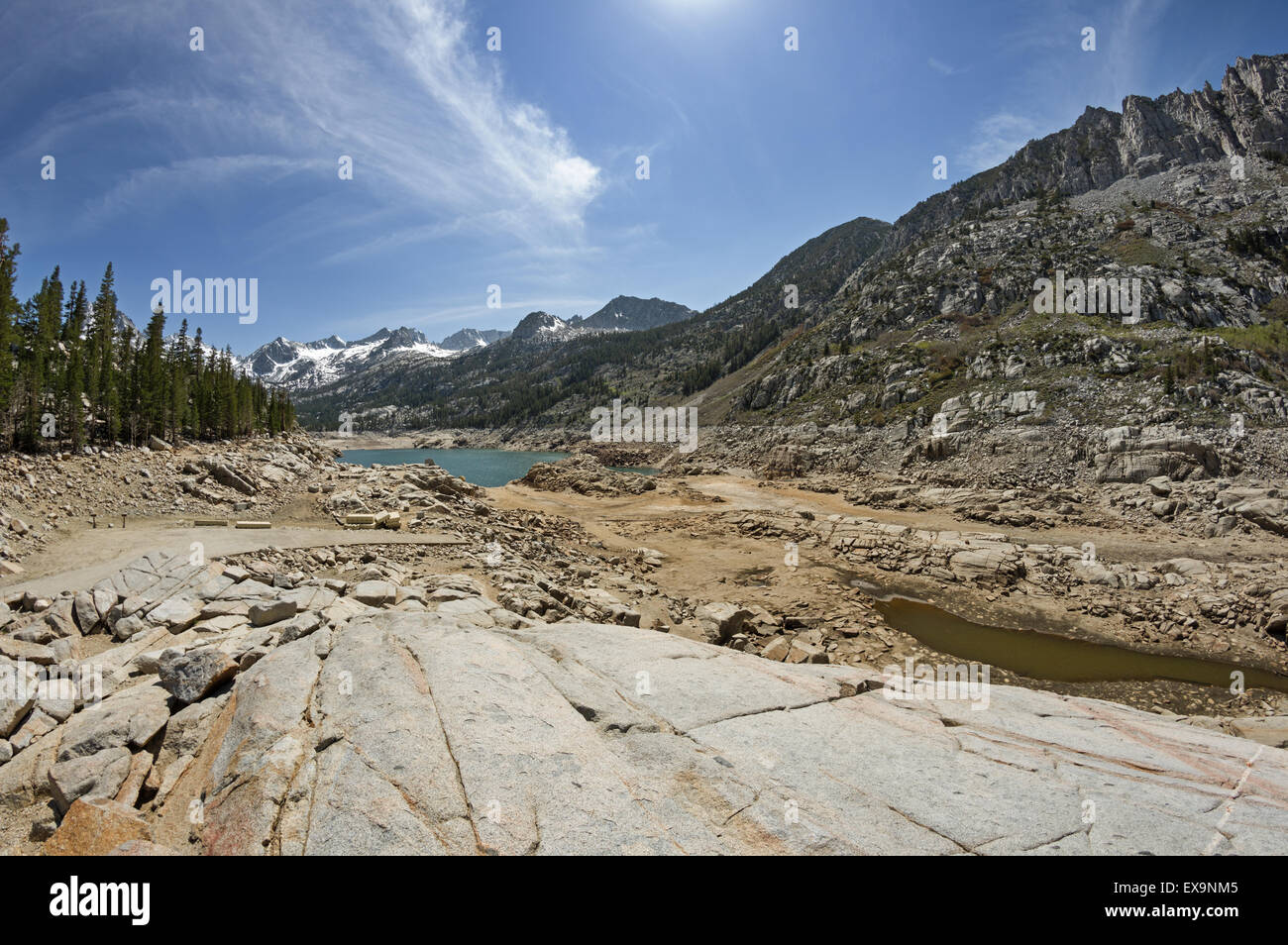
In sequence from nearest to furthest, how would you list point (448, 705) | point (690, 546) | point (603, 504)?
point (448, 705) < point (690, 546) < point (603, 504)

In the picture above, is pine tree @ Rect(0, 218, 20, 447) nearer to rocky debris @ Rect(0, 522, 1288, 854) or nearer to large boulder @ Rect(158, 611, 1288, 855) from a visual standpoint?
rocky debris @ Rect(0, 522, 1288, 854)

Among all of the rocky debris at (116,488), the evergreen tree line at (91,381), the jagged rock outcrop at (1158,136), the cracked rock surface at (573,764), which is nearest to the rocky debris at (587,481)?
the rocky debris at (116,488)

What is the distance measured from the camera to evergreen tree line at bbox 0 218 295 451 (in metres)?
25.7

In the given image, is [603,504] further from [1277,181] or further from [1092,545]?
[1277,181]

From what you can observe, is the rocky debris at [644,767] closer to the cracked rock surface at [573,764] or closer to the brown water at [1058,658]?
the cracked rock surface at [573,764]

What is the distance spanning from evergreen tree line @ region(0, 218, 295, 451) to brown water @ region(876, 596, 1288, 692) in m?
41.9

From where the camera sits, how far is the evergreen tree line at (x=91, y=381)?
84.4 feet

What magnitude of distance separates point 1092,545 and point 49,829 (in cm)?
3361

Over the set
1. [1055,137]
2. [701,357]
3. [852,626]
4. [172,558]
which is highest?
[1055,137]
